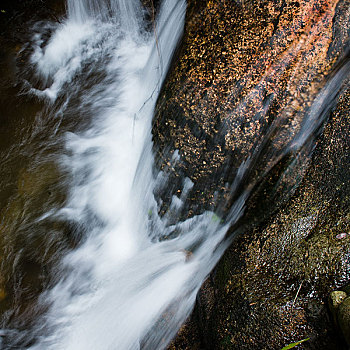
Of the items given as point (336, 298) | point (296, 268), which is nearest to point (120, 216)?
point (296, 268)

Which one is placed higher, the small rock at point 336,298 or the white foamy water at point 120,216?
A: the white foamy water at point 120,216

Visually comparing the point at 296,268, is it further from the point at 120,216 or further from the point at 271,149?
the point at 120,216

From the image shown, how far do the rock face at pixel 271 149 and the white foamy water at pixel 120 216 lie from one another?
366 mm

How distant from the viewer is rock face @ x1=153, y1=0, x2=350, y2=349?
2342mm

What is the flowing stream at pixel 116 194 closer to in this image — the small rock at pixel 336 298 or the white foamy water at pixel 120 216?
the white foamy water at pixel 120 216

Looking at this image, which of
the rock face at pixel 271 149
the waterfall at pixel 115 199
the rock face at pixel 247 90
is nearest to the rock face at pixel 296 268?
the rock face at pixel 271 149

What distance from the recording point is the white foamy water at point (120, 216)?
123 inches

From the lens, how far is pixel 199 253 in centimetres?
322

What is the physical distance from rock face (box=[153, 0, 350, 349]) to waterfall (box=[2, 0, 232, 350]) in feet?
1.20

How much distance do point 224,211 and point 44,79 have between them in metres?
2.89

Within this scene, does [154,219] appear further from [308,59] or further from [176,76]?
[308,59]

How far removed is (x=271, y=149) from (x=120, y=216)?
182 cm

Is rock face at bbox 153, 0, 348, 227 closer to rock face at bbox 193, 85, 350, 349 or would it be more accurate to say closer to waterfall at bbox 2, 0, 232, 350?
rock face at bbox 193, 85, 350, 349

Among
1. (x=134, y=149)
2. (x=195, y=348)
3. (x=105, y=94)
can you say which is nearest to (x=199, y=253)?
(x=195, y=348)
